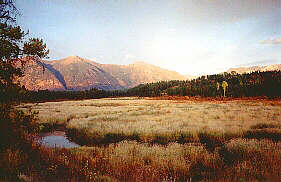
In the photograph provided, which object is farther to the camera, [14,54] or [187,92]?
[187,92]

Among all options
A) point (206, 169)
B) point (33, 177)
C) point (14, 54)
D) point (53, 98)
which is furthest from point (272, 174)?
point (53, 98)

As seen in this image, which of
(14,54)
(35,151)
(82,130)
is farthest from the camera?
(82,130)

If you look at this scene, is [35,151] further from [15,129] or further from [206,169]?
[206,169]

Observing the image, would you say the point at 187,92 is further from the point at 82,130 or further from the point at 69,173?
the point at 69,173

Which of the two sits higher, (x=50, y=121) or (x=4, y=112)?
(x=4, y=112)

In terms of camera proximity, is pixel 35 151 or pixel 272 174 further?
pixel 35 151

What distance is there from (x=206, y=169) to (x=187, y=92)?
319 feet

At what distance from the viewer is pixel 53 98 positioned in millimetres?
94562

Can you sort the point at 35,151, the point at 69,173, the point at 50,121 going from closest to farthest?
the point at 69,173
the point at 35,151
the point at 50,121

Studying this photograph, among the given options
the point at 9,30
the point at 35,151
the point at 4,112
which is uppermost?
the point at 9,30

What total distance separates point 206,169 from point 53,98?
103181 mm

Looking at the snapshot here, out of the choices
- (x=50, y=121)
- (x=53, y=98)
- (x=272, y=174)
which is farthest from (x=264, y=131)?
(x=53, y=98)

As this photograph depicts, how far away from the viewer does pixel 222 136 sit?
11.4 metres

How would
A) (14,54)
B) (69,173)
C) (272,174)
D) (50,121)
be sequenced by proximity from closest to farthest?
(272,174) → (69,173) → (14,54) → (50,121)
